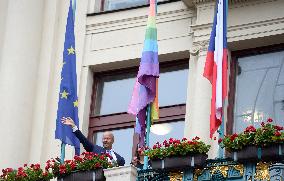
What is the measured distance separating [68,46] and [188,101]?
2.19m

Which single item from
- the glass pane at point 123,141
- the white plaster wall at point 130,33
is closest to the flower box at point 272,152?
the glass pane at point 123,141

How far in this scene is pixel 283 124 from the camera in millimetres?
20531

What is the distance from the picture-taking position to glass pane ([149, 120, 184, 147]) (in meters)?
21.6

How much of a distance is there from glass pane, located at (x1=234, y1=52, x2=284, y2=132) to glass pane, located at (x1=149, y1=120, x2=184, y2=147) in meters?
1.10

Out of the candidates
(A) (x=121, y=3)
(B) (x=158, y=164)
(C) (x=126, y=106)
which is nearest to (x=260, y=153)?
(B) (x=158, y=164)

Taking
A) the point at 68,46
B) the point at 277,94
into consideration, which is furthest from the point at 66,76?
the point at 277,94

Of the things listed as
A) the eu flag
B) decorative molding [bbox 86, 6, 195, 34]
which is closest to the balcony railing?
the eu flag

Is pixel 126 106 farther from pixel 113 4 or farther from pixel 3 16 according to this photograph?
pixel 3 16

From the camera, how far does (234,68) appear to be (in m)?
21.6

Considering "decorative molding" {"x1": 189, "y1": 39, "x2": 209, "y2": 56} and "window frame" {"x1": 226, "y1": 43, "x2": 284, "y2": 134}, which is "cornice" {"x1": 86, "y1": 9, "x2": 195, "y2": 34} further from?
"window frame" {"x1": 226, "y1": 43, "x2": 284, "y2": 134}

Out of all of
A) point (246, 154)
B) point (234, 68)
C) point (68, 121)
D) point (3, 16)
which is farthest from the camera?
point (3, 16)

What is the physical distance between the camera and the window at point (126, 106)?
21750 mm

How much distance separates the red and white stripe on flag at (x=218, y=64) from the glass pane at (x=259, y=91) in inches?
47.8

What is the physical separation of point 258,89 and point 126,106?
257 cm
